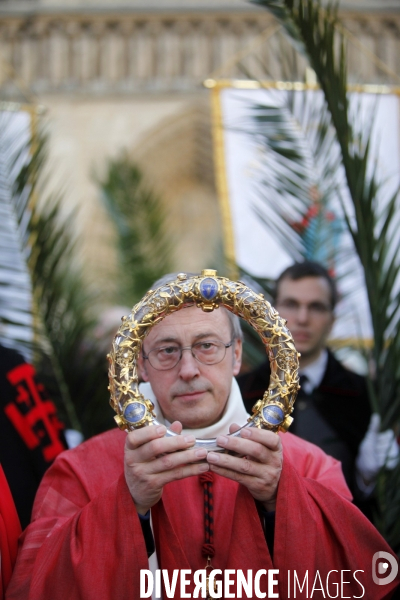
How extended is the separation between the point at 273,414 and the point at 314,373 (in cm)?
166

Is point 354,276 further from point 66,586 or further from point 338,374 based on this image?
point 66,586

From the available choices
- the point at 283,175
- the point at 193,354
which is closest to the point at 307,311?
the point at 283,175

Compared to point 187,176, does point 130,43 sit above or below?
above

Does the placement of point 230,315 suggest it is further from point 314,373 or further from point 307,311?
point 314,373

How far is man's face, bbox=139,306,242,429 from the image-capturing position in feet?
6.86

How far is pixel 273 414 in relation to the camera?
197 centimetres

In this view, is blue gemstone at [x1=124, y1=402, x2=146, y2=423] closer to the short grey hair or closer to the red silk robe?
the short grey hair

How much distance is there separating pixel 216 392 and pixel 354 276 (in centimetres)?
257

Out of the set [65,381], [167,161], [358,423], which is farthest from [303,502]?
[167,161]

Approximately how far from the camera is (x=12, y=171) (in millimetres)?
4355

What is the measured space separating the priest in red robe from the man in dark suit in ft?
3.44

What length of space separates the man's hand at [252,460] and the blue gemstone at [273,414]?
6 cm

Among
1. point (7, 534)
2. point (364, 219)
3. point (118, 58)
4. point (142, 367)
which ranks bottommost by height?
point (7, 534)

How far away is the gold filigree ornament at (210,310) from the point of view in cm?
199
